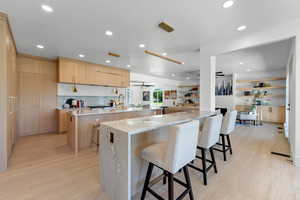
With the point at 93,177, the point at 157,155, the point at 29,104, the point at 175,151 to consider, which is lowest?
the point at 93,177

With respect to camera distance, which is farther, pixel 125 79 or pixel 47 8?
pixel 125 79

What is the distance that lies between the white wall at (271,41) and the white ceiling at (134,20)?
17 centimetres

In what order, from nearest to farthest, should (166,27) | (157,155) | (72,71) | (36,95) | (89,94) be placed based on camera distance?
(157,155)
(166,27)
(36,95)
(72,71)
(89,94)

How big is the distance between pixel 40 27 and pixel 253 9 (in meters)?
3.76

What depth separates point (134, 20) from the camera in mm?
2395

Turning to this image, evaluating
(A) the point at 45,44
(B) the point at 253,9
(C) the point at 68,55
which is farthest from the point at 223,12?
(C) the point at 68,55

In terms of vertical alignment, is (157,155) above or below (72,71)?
below

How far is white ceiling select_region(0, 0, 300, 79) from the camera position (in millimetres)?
1992

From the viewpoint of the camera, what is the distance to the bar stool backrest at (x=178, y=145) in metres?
1.29

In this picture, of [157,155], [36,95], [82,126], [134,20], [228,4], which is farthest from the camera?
[36,95]

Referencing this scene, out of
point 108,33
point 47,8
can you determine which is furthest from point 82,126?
point 47,8

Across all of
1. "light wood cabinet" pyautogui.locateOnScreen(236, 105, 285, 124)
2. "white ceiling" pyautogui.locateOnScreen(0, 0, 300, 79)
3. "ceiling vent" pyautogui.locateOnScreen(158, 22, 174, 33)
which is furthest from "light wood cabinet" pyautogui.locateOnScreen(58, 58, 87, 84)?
"light wood cabinet" pyautogui.locateOnScreen(236, 105, 285, 124)

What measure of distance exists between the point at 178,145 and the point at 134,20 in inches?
87.2

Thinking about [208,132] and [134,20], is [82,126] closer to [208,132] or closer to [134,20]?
[134,20]
